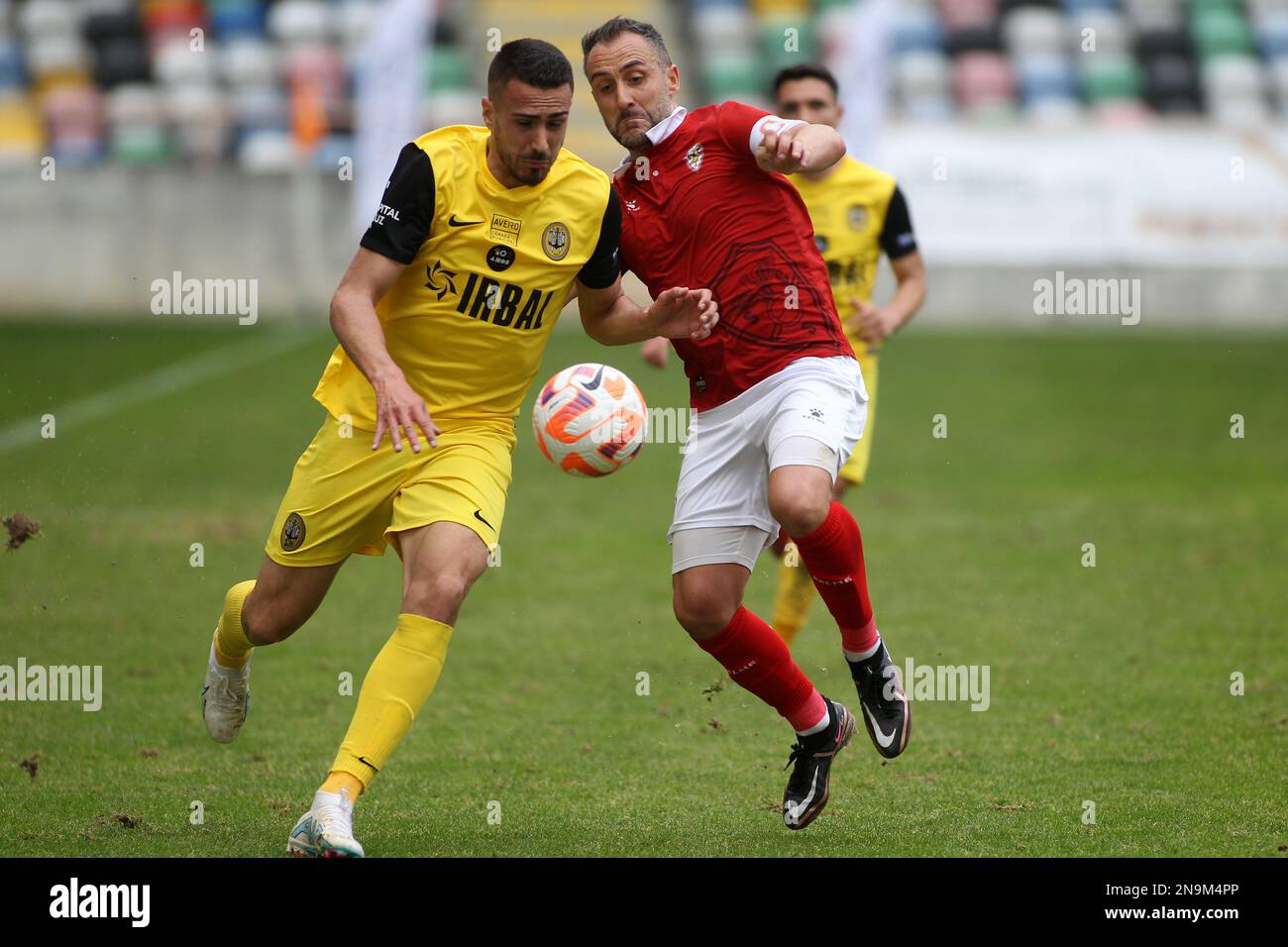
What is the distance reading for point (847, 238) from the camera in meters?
8.05

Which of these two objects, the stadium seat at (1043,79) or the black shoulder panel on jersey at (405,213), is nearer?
the black shoulder panel on jersey at (405,213)

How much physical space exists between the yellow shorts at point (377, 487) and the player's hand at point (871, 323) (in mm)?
2387

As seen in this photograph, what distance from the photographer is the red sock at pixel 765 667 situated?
18.8 feet

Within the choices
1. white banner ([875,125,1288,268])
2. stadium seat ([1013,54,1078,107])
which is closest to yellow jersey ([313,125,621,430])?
white banner ([875,125,1288,268])

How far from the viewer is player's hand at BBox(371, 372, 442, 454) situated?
500 centimetres

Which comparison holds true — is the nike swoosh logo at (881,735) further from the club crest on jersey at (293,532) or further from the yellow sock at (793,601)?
the club crest on jersey at (293,532)

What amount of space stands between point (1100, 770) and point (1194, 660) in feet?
6.39

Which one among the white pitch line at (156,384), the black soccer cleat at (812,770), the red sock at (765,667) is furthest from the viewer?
the white pitch line at (156,384)

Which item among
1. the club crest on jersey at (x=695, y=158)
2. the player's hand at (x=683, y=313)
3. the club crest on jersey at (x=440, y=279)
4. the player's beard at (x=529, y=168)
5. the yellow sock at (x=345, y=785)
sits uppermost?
the club crest on jersey at (x=695, y=158)

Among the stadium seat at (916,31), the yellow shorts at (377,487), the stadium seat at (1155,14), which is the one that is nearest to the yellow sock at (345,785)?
the yellow shorts at (377,487)

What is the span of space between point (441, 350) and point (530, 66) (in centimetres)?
99

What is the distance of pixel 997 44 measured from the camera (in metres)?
28.1

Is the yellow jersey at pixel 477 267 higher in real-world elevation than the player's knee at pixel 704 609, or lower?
higher

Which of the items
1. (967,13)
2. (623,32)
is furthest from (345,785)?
(967,13)
